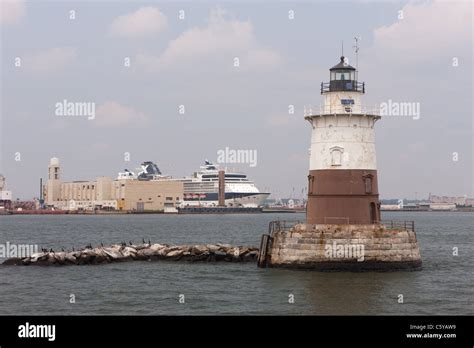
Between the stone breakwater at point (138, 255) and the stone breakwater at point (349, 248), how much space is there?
879cm

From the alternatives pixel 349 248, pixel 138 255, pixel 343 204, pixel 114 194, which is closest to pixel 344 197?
pixel 343 204

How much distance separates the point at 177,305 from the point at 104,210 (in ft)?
502

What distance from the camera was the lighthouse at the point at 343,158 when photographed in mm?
36719

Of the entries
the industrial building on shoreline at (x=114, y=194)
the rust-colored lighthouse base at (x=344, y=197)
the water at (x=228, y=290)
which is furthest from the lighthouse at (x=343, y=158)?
the industrial building on shoreline at (x=114, y=194)

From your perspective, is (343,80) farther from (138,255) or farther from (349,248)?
(138,255)

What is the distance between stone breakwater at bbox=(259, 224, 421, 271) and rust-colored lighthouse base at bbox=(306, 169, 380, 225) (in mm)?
530

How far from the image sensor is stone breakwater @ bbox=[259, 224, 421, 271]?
36.0m

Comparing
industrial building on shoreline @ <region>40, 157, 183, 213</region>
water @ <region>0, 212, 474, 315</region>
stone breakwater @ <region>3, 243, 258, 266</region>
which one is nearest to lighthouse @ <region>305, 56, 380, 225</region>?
water @ <region>0, 212, 474, 315</region>

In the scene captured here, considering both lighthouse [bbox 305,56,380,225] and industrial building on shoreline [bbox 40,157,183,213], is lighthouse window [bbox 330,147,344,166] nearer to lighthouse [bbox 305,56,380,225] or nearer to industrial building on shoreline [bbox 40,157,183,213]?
lighthouse [bbox 305,56,380,225]

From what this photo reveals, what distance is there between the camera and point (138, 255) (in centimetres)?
4778

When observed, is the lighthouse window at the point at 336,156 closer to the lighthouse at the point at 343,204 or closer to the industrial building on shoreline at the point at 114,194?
the lighthouse at the point at 343,204

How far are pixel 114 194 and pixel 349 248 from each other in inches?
6003

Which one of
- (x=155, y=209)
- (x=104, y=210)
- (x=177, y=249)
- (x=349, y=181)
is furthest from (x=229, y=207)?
(x=349, y=181)
